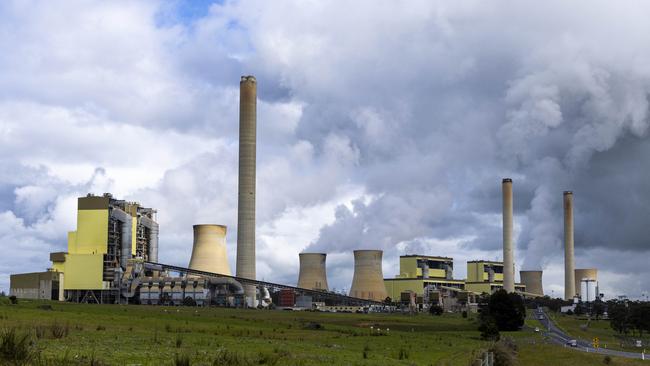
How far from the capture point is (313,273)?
488ft

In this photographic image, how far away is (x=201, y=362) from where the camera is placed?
20391 millimetres

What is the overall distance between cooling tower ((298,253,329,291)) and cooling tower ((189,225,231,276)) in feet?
90.0

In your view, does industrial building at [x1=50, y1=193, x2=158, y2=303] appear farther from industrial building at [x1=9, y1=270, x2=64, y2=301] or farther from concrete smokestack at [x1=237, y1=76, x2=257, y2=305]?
concrete smokestack at [x1=237, y1=76, x2=257, y2=305]

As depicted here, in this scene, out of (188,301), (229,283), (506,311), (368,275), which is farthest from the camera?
(368,275)

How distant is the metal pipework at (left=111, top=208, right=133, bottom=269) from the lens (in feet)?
394

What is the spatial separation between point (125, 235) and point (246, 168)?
73.3 ft

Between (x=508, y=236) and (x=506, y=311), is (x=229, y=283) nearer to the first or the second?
(x=506, y=311)

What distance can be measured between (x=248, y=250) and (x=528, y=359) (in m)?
75.7

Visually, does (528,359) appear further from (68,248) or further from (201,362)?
(68,248)

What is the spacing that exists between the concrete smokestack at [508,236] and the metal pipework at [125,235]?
3610 inches

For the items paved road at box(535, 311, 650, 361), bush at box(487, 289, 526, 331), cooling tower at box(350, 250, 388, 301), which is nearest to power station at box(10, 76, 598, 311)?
cooling tower at box(350, 250, 388, 301)

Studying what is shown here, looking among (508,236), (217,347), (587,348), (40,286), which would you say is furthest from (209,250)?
(217,347)

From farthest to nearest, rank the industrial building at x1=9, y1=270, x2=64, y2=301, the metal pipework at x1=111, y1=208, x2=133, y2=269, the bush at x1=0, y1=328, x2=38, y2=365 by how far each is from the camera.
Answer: the metal pipework at x1=111, y1=208, x2=133, y2=269
the industrial building at x1=9, y1=270, x2=64, y2=301
the bush at x1=0, y1=328, x2=38, y2=365

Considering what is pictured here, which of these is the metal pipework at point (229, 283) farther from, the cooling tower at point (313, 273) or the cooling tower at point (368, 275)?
the cooling tower at point (368, 275)
